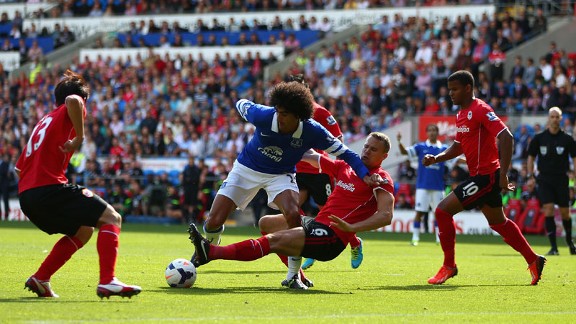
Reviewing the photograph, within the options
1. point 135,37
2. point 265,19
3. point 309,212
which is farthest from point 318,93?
point 135,37

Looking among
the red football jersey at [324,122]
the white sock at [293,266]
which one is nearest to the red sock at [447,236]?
the red football jersey at [324,122]

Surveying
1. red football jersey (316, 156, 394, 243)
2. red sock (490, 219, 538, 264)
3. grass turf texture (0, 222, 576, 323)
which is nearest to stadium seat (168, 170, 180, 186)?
grass turf texture (0, 222, 576, 323)

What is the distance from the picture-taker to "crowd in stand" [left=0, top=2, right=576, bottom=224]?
97.9ft

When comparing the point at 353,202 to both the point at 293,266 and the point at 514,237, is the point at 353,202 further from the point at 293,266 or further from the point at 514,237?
the point at 514,237

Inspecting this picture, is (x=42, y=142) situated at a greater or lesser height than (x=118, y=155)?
greater

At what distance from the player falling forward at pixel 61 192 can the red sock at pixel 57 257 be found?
0.02m

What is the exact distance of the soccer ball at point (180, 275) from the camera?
10.6 m

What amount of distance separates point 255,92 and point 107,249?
25339 millimetres

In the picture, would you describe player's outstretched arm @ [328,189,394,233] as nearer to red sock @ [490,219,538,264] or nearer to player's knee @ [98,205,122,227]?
player's knee @ [98,205,122,227]

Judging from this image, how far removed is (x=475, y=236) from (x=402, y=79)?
765cm

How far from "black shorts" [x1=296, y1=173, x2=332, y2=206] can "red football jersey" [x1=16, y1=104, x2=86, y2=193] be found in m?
5.63

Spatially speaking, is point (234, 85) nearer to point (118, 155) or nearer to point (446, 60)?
point (118, 155)

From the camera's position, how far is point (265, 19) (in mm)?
41000

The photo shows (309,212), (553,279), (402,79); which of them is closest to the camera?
(553,279)
